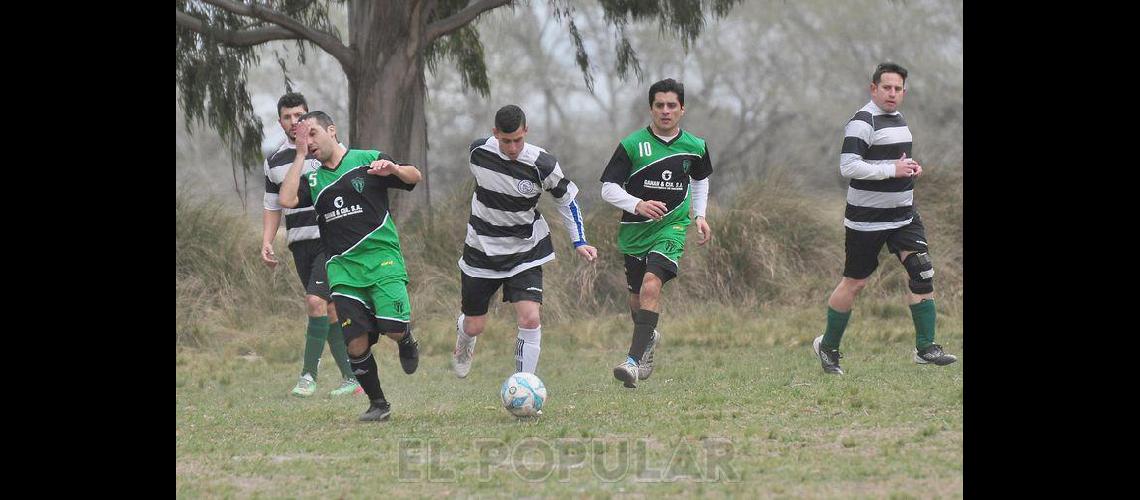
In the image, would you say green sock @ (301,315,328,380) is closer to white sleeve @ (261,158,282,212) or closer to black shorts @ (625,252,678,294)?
white sleeve @ (261,158,282,212)

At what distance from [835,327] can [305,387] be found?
11.9 feet

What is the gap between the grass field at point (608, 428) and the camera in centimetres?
554

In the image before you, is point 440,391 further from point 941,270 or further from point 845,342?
point 941,270

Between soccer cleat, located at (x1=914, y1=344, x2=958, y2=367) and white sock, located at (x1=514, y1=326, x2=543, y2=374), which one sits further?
soccer cleat, located at (x1=914, y1=344, x2=958, y2=367)

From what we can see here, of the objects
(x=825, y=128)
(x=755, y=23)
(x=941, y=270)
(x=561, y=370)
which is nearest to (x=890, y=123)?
(x=561, y=370)

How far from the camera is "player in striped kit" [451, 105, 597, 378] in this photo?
759 cm

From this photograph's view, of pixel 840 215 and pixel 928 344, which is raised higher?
pixel 840 215

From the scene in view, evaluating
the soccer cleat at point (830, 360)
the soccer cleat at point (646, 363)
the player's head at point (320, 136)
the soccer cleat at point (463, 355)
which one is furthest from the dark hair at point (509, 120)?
the soccer cleat at point (830, 360)

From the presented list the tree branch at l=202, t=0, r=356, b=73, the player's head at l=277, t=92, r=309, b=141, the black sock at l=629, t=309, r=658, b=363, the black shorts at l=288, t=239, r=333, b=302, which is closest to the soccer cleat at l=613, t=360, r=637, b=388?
the black sock at l=629, t=309, r=658, b=363

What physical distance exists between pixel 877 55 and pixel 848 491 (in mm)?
27872

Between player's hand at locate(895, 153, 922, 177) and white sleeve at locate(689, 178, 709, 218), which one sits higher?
player's hand at locate(895, 153, 922, 177)

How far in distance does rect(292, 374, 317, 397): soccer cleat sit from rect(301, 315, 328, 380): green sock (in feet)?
0.14

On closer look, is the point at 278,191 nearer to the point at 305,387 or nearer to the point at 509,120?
the point at 305,387

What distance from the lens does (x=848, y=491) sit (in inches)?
207
